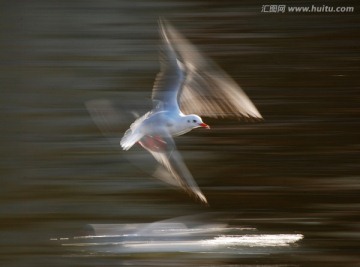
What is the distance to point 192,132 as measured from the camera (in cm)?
131

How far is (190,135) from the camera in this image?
1.32m

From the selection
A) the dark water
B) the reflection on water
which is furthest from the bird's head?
the reflection on water

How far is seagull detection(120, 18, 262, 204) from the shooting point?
47.4 inches

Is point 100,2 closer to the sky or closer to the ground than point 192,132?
closer to the sky

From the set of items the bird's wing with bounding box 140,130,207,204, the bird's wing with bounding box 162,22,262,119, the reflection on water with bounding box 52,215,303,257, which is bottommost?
the reflection on water with bounding box 52,215,303,257

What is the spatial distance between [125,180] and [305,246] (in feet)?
1.26

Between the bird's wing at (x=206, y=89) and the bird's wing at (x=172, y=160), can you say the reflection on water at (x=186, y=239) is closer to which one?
the bird's wing at (x=172, y=160)

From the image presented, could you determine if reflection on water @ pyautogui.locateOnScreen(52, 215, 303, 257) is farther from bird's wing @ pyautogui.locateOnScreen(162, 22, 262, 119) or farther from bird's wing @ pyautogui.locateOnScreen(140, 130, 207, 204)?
bird's wing @ pyautogui.locateOnScreen(162, 22, 262, 119)

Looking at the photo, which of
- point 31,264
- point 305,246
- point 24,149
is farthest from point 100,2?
point 305,246

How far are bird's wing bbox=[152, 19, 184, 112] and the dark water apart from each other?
0.12 feet

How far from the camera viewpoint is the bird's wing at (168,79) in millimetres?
1212

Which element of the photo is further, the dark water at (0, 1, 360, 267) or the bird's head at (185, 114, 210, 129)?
the dark water at (0, 1, 360, 267)

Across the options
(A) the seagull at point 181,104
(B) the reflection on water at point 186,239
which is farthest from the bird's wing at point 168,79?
(B) the reflection on water at point 186,239

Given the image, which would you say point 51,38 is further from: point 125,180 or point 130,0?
point 125,180
